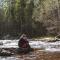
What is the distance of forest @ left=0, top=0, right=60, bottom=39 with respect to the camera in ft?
112

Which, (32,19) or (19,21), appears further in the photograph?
(19,21)

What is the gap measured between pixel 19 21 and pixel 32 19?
271cm

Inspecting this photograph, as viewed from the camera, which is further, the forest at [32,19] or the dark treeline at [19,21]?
the dark treeline at [19,21]

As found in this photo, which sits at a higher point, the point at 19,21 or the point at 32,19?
the point at 32,19

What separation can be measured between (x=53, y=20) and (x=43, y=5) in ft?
9.67

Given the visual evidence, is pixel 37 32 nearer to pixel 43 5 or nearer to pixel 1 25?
pixel 43 5

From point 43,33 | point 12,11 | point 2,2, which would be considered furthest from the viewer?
point 2,2

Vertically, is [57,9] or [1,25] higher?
[57,9]

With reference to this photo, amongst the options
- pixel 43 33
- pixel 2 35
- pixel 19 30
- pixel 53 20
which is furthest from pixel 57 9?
pixel 2 35

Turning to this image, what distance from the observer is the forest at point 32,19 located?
34.1 metres

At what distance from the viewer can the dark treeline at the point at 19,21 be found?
3453 cm

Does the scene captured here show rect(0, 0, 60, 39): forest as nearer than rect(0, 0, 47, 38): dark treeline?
Yes

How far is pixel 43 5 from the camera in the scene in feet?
117

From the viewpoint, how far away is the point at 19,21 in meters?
37.2
